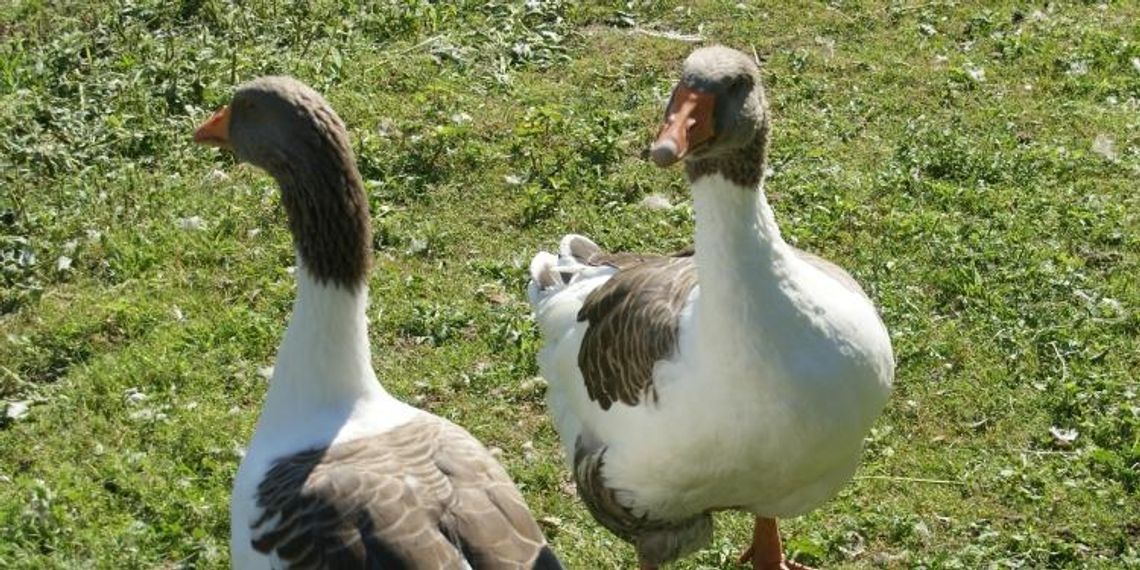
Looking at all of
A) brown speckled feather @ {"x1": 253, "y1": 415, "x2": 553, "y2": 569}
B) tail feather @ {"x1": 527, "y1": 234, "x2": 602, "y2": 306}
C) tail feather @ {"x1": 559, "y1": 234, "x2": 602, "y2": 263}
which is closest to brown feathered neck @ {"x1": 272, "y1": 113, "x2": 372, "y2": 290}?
brown speckled feather @ {"x1": 253, "y1": 415, "x2": 553, "y2": 569}

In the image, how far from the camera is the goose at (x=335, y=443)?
4523mm

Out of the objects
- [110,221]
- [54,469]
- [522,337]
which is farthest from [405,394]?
[110,221]

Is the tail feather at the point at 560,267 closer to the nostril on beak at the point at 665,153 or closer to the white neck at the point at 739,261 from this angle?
the white neck at the point at 739,261

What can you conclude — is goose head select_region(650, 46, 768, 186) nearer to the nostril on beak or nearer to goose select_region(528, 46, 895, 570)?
goose select_region(528, 46, 895, 570)

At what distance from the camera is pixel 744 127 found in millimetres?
5074

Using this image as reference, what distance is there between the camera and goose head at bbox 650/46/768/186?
496 cm

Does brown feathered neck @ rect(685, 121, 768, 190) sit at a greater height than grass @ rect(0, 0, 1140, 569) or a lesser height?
greater

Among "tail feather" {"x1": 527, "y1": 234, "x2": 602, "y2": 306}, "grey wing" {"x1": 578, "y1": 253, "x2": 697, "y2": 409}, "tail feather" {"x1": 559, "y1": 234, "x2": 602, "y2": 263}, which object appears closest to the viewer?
"grey wing" {"x1": 578, "y1": 253, "x2": 697, "y2": 409}

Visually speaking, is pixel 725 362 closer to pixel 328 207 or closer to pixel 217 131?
pixel 328 207

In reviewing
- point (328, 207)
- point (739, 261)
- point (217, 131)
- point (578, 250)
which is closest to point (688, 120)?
point (739, 261)

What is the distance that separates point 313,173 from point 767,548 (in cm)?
228

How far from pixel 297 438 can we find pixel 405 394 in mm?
2194

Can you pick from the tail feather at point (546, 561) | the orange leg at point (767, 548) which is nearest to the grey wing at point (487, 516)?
the tail feather at point (546, 561)

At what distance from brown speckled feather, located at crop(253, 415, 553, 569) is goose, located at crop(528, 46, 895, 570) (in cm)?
71
